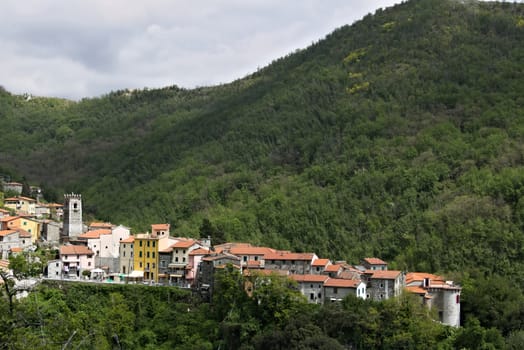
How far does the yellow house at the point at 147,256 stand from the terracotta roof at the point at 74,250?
4.44 m

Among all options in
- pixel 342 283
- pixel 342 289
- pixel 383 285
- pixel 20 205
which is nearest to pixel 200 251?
pixel 342 283

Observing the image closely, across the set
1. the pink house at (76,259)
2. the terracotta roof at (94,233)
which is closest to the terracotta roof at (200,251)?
the pink house at (76,259)

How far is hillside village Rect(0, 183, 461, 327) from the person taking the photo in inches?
2547

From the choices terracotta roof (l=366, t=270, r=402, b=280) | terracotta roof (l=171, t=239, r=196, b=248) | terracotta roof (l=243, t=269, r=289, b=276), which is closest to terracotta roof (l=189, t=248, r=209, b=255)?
terracotta roof (l=171, t=239, r=196, b=248)

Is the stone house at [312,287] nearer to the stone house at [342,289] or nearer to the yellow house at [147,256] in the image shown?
the stone house at [342,289]

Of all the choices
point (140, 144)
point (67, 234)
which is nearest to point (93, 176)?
point (140, 144)

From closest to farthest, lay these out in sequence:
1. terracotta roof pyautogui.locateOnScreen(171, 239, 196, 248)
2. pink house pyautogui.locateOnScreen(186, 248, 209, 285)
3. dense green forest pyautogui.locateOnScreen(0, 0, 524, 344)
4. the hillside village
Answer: the hillside village < pink house pyautogui.locateOnScreen(186, 248, 209, 285) < terracotta roof pyautogui.locateOnScreen(171, 239, 196, 248) < dense green forest pyautogui.locateOnScreen(0, 0, 524, 344)

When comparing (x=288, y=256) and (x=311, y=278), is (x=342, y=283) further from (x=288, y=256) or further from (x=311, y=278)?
(x=288, y=256)

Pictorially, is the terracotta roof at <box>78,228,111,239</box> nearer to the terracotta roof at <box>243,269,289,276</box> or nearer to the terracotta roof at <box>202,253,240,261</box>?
the terracotta roof at <box>202,253,240,261</box>

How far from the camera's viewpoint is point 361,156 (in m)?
115

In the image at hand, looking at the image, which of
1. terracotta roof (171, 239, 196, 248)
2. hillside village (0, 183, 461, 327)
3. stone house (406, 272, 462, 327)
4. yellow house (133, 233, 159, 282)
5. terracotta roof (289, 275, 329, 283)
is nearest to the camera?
terracotta roof (289, 275, 329, 283)

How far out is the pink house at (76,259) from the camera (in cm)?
7281

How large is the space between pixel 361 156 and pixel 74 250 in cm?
5329

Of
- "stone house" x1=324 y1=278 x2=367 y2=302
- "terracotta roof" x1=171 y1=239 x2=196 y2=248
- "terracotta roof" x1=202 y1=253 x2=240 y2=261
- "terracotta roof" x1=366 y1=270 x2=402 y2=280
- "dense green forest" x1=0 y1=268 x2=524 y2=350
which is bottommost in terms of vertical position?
"dense green forest" x1=0 y1=268 x2=524 y2=350
